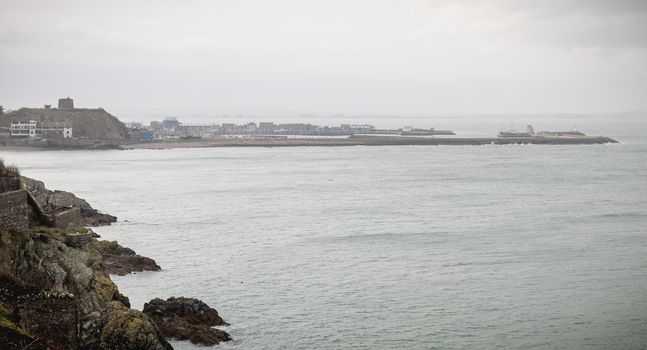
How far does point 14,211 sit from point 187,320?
622 cm

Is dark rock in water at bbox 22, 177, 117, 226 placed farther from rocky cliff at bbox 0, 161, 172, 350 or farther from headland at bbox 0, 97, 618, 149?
headland at bbox 0, 97, 618, 149

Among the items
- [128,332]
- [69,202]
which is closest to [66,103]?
[69,202]

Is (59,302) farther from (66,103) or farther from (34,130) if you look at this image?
(66,103)

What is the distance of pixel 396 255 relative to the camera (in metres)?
34.1

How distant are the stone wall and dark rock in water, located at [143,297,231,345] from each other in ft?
16.5

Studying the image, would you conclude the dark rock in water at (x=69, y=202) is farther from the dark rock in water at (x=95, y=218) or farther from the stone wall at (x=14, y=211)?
the stone wall at (x=14, y=211)

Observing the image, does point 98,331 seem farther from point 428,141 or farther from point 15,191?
point 428,141

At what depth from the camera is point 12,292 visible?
1695cm

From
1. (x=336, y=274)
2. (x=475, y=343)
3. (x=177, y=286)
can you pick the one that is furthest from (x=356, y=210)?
(x=475, y=343)

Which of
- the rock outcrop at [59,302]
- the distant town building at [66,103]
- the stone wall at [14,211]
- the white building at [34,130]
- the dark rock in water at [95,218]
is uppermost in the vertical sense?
the distant town building at [66,103]

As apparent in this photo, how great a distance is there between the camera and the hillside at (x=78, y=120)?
141 m

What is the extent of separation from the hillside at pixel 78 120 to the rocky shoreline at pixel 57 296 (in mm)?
123804

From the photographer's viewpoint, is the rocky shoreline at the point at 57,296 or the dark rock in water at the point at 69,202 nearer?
the rocky shoreline at the point at 57,296

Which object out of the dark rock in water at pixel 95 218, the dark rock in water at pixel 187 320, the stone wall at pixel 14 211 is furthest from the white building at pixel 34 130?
the stone wall at pixel 14 211
